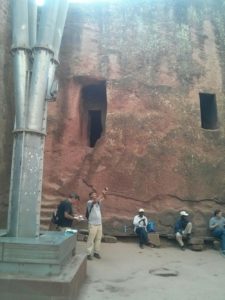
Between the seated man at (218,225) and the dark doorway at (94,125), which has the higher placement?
the dark doorway at (94,125)

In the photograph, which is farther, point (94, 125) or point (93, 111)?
point (94, 125)

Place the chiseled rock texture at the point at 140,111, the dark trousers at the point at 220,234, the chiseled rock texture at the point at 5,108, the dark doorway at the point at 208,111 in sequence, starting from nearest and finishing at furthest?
the dark trousers at the point at 220,234 < the chiseled rock texture at the point at 5,108 < the chiseled rock texture at the point at 140,111 < the dark doorway at the point at 208,111

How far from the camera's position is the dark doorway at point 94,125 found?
12259 mm

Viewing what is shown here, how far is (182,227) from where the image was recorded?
9430mm

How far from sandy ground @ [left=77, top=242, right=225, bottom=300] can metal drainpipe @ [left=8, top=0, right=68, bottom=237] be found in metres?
1.35

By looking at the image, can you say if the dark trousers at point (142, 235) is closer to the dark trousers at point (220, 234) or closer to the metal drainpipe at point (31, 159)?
the dark trousers at point (220, 234)

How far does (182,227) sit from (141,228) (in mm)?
1149

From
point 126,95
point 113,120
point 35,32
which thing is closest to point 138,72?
point 126,95

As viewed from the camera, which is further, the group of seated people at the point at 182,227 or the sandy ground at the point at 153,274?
the group of seated people at the point at 182,227

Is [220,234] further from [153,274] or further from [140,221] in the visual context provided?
[153,274]

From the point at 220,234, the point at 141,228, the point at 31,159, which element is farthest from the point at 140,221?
the point at 31,159

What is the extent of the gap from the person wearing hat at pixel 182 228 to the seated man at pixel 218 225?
24.1 inches

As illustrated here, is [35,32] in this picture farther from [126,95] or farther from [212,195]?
[212,195]

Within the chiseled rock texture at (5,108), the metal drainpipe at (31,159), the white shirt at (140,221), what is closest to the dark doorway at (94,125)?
the chiseled rock texture at (5,108)
